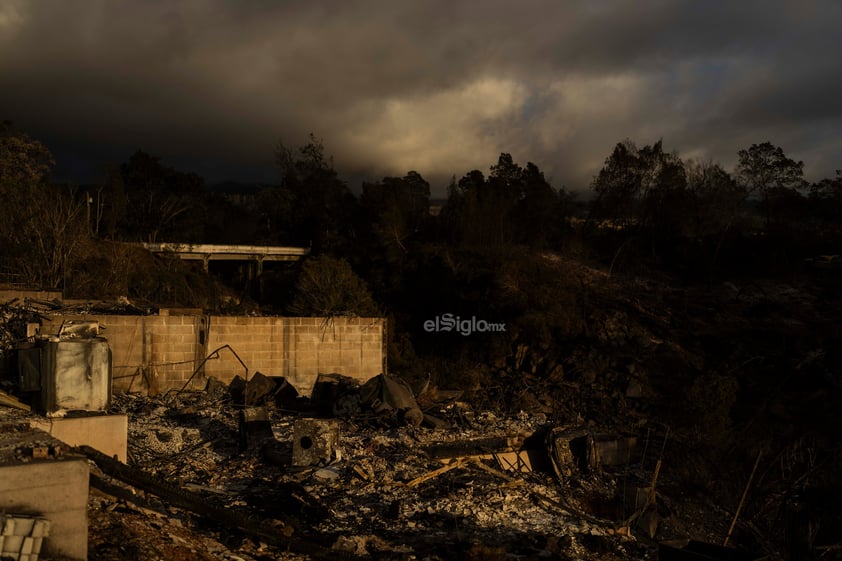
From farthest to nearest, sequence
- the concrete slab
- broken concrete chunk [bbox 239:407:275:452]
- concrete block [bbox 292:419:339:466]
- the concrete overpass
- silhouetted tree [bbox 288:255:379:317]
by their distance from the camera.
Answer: the concrete overpass
silhouetted tree [bbox 288:255:379:317]
broken concrete chunk [bbox 239:407:275:452]
concrete block [bbox 292:419:339:466]
the concrete slab

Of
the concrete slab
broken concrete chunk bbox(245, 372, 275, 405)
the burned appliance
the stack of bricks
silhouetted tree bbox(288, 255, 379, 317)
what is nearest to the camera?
the stack of bricks

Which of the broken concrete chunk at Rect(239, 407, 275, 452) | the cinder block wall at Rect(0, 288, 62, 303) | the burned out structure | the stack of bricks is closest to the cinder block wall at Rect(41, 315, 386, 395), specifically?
the burned out structure

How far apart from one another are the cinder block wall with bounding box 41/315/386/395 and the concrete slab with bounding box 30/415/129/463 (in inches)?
243

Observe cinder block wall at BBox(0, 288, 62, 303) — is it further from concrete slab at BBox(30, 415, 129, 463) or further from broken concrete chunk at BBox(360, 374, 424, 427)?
concrete slab at BBox(30, 415, 129, 463)

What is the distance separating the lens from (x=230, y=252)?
2994cm

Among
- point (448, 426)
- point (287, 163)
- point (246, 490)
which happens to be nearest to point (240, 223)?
point (287, 163)

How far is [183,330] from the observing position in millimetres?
13305

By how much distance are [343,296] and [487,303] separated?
22.5ft

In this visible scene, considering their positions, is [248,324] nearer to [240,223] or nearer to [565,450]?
[565,450]

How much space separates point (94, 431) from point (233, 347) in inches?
297

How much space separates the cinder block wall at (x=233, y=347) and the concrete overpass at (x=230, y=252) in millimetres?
15453

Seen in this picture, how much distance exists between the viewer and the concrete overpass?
27.9 meters

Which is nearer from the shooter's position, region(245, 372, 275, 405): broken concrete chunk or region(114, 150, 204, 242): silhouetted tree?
region(245, 372, 275, 405): broken concrete chunk

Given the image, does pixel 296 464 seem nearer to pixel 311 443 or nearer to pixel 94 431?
pixel 311 443
